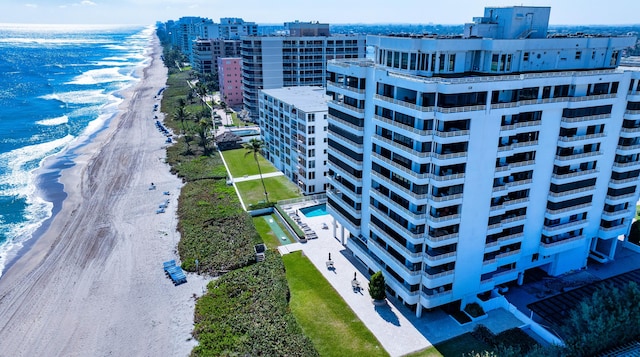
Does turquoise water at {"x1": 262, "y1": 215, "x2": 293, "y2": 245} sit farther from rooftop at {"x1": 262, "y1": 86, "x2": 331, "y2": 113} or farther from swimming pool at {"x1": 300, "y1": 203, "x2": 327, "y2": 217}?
rooftop at {"x1": 262, "y1": 86, "x2": 331, "y2": 113}

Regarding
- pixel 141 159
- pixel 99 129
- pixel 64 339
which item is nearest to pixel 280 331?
pixel 64 339

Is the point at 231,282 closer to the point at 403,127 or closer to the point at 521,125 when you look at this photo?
the point at 403,127

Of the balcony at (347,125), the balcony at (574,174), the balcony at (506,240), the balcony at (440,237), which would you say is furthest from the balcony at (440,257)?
the balcony at (347,125)

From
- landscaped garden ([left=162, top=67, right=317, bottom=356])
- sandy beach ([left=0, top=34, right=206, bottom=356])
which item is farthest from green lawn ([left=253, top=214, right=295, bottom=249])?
sandy beach ([left=0, top=34, right=206, bottom=356])

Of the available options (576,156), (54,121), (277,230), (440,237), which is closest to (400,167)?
(440,237)

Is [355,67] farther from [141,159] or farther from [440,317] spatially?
[141,159]

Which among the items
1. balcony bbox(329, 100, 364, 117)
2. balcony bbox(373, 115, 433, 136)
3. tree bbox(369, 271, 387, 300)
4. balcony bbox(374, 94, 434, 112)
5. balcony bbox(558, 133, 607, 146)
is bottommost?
tree bbox(369, 271, 387, 300)
